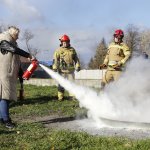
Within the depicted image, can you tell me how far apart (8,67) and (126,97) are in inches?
114

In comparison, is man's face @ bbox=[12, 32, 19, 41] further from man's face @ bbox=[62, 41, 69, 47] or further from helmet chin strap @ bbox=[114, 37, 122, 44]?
man's face @ bbox=[62, 41, 69, 47]

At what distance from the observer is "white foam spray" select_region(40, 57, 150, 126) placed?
32.3ft

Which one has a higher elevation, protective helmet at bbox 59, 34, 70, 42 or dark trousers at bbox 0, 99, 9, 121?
protective helmet at bbox 59, 34, 70, 42

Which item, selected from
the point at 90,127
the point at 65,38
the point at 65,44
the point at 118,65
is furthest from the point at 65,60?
the point at 90,127

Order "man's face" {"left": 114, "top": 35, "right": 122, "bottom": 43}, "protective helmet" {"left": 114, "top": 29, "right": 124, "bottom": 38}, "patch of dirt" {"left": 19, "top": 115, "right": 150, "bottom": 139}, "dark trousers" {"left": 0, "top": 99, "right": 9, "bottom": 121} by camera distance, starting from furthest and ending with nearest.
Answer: "man's face" {"left": 114, "top": 35, "right": 122, "bottom": 43} → "protective helmet" {"left": 114, "top": 29, "right": 124, "bottom": 38} → "dark trousers" {"left": 0, "top": 99, "right": 9, "bottom": 121} → "patch of dirt" {"left": 19, "top": 115, "right": 150, "bottom": 139}

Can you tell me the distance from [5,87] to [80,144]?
2578 millimetres

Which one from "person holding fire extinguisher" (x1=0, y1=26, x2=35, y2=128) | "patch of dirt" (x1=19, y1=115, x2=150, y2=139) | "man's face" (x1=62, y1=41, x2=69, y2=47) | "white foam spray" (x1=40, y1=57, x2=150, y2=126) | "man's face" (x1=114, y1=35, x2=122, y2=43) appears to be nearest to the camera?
"patch of dirt" (x1=19, y1=115, x2=150, y2=139)

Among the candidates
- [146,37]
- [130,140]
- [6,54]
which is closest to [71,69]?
[6,54]

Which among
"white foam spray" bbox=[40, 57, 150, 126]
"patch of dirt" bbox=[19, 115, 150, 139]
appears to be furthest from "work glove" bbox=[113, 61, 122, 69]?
"patch of dirt" bbox=[19, 115, 150, 139]

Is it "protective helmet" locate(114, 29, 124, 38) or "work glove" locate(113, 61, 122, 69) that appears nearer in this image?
"protective helmet" locate(114, 29, 124, 38)

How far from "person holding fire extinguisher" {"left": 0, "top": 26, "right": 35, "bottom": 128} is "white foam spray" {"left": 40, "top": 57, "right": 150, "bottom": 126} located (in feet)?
3.29

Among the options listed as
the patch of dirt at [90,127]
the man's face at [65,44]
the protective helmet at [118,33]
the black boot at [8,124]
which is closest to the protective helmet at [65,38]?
the man's face at [65,44]

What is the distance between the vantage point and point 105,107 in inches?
388

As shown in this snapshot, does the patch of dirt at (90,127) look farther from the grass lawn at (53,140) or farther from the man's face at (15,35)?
the man's face at (15,35)
